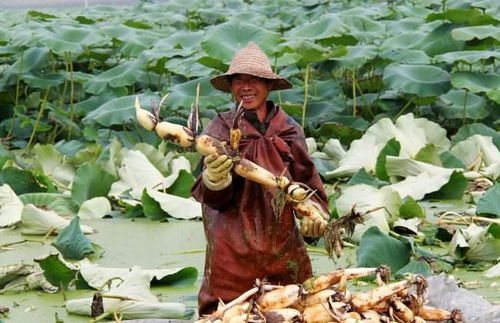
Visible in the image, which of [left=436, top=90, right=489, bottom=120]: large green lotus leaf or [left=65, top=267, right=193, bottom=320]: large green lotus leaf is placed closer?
[left=65, top=267, right=193, bottom=320]: large green lotus leaf

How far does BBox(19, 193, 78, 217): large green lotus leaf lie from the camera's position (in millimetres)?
5965

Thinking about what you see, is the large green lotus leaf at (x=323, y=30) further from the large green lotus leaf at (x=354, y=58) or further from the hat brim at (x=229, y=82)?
the hat brim at (x=229, y=82)

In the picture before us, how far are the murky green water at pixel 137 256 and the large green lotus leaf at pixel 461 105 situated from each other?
8.52ft

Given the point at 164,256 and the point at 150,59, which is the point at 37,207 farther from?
the point at 150,59

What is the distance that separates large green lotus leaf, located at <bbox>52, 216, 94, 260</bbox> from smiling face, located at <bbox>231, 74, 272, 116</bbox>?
1742 mm

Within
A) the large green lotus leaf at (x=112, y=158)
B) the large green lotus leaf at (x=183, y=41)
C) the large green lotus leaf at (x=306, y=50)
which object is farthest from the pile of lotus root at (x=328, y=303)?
the large green lotus leaf at (x=183, y=41)

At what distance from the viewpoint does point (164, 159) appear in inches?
260

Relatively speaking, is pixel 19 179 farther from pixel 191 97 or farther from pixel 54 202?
pixel 191 97

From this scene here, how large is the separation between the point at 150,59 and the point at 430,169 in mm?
2676

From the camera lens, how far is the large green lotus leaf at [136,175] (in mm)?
6250

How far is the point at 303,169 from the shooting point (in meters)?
3.47

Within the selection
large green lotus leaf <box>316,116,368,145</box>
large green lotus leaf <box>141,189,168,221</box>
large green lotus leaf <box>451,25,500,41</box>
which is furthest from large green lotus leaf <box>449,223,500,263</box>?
large green lotus leaf <box>451,25,500,41</box>

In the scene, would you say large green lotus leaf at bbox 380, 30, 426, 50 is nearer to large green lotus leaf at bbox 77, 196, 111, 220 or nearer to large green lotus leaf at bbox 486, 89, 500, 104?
large green lotus leaf at bbox 486, 89, 500, 104

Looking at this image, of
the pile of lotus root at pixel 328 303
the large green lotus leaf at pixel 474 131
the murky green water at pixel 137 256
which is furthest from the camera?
the large green lotus leaf at pixel 474 131
